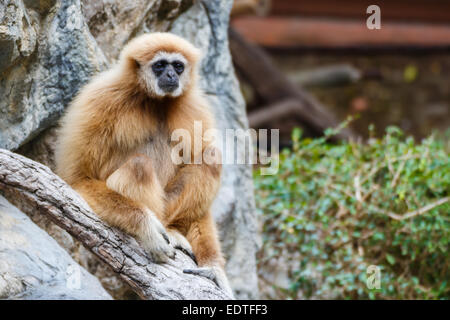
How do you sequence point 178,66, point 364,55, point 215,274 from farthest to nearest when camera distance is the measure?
point 364,55 → point 178,66 → point 215,274

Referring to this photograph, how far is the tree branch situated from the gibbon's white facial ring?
3.90 ft

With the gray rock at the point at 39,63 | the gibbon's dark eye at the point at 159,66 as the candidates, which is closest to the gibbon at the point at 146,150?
the gibbon's dark eye at the point at 159,66

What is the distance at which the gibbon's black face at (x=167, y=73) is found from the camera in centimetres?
464

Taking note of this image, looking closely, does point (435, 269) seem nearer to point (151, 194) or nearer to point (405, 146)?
point (405, 146)

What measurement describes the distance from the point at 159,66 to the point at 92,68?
0.59 meters

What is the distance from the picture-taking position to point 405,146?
6801 millimetres

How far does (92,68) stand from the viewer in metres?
4.89

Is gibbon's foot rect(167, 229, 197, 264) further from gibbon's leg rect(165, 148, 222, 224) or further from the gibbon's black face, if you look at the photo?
the gibbon's black face

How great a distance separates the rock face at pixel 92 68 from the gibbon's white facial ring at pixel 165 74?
1.82 ft

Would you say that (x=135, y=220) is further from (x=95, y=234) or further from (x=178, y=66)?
(x=178, y=66)

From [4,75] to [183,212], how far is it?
1.67m

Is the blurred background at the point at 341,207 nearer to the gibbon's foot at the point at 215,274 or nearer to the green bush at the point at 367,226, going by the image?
the green bush at the point at 367,226

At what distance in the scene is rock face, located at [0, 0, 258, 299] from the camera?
4.29m

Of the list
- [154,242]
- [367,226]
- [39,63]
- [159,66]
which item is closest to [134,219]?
[154,242]
